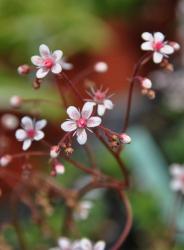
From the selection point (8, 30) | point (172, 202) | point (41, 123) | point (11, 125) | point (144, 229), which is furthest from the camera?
point (8, 30)

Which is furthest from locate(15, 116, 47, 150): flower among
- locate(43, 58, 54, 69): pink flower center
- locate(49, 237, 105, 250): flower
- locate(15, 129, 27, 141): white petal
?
locate(49, 237, 105, 250): flower

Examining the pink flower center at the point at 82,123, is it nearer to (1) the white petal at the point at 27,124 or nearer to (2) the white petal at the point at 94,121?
(2) the white petal at the point at 94,121

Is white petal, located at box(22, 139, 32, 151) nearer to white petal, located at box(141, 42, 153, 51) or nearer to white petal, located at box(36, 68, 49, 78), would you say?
white petal, located at box(36, 68, 49, 78)

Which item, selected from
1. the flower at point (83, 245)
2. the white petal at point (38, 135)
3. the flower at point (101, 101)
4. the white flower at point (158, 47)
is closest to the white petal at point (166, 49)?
the white flower at point (158, 47)

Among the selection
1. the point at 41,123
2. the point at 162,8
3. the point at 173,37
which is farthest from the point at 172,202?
the point at 162,8

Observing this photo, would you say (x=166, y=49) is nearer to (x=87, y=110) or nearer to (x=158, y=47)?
(x=158, y=47)

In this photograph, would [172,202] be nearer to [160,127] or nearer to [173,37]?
[160,127]
